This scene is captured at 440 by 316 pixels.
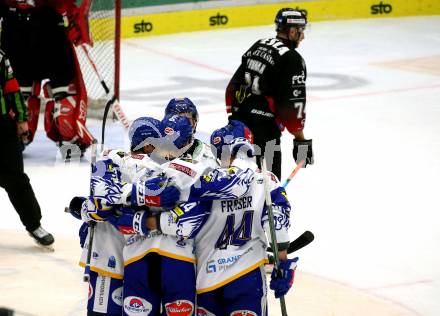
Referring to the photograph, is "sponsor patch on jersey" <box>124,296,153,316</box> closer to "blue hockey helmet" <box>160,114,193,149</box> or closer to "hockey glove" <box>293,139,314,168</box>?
"blue hockey helmet" <box>160,114,193,149</box>

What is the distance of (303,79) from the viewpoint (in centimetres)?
583

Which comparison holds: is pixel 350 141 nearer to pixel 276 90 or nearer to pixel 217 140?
pixel 276 90

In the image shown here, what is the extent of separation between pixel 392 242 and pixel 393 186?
47.7 inches

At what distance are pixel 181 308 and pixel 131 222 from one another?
1.14 feet

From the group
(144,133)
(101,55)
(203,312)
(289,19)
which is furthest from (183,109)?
(101,55)

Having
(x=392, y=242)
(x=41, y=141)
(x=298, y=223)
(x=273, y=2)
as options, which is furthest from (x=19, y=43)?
(x=273, y=2)

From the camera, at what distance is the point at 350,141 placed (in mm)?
8836

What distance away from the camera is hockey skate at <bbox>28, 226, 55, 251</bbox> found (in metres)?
6.17

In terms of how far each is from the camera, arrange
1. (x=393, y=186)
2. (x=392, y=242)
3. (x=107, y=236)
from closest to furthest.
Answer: (x=107, y=236)
(x=392, y=242)
(x=393, y=186)

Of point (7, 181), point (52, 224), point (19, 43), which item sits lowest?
point (52, 224)

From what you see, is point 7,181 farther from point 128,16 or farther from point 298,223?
point 128,16

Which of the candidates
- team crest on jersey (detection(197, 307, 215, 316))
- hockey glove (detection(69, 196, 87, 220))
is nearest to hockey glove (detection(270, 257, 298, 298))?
team crest on jersey (detection(197, 307, 215, 316))

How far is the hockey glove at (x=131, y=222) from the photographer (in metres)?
3.86

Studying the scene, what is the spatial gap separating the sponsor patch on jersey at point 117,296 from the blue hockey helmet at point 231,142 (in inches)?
23.8
